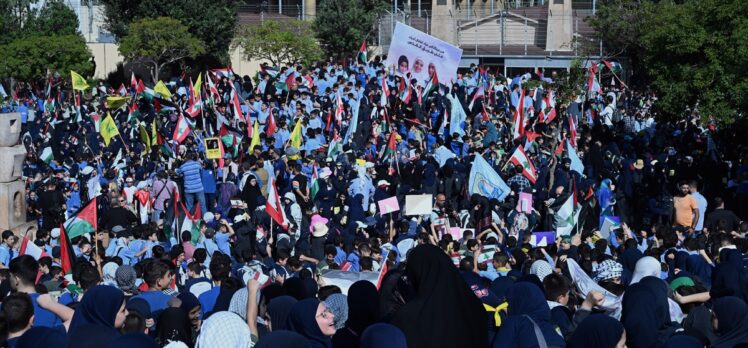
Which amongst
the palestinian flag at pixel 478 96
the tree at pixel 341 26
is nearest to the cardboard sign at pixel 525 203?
the palestinian flag at pixel 478 96

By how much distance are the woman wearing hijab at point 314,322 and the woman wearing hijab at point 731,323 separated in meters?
2.63

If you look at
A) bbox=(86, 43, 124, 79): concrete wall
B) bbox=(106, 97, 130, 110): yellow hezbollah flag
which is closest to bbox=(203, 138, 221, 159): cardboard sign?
bbox=(106, 97, 130, 110): yellow hezbollah flag

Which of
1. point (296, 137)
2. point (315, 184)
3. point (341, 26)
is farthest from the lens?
point (341, 26)

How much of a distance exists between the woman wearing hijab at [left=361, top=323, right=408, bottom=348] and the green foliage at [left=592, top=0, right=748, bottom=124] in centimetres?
1582

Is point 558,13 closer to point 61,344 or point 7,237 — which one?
point 7,237

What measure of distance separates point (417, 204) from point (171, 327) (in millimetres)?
7532

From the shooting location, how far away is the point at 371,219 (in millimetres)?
16172

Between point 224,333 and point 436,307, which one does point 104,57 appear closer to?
point 224,333

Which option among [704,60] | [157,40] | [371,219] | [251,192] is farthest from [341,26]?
[371,219]

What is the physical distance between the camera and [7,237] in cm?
1373

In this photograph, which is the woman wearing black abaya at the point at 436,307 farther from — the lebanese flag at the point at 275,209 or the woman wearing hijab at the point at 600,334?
the lebanese flag at the point at 275,209

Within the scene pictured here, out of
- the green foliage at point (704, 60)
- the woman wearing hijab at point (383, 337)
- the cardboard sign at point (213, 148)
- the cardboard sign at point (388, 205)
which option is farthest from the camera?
the green foliage at point (704, 60)

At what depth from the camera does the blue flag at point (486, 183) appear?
17.0 meters

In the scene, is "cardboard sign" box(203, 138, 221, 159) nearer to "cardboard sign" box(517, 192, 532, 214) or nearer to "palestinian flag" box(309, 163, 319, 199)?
"palestinian flag" box(309, 163, 319, 199)
